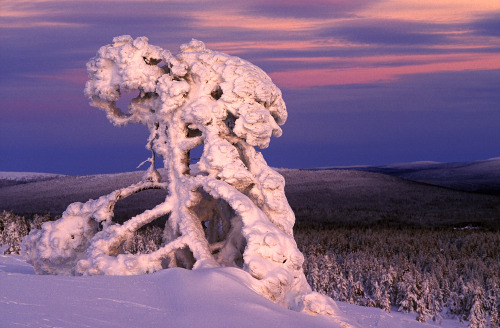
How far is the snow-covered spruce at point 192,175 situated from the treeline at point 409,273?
0.98 meters

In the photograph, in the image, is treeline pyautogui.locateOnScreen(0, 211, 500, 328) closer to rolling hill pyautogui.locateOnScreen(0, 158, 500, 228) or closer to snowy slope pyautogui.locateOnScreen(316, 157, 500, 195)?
rolling hill pyautogui.locateOnScreen(0, 158, 500, 228)

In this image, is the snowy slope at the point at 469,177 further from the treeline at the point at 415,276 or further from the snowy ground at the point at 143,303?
the snowy ground at the point at 143,303

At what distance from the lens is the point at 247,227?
355 inches

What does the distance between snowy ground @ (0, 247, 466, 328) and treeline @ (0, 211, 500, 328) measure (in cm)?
338

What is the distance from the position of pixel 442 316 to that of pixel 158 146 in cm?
779

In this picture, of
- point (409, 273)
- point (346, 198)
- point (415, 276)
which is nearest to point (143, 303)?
point (409, 273)

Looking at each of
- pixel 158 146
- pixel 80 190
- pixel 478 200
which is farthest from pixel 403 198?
pixel 158 146

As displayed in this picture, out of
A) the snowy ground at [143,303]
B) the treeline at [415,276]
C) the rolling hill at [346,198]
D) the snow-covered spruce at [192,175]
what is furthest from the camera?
the rolling hill at [346,198]

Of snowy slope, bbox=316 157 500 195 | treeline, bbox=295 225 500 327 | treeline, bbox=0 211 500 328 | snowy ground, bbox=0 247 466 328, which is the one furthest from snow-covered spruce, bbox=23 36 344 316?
snowy slope, bbox=316 157 500 195

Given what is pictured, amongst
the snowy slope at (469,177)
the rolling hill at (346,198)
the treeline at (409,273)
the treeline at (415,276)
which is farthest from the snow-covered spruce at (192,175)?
the snowy slope at (469,177)

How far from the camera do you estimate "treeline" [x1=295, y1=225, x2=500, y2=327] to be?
14695 mm

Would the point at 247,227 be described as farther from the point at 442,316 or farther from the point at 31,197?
the point at 31,197

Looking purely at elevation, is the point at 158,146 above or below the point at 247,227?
above

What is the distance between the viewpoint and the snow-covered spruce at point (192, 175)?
31.1 ft
